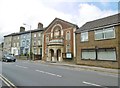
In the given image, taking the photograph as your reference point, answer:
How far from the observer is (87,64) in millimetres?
28766

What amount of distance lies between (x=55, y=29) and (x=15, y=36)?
28879mm

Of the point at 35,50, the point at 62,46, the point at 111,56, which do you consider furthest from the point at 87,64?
the point at 35,50

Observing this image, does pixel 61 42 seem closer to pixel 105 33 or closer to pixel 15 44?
pixel 105 33

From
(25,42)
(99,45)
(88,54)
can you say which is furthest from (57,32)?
(25,42)

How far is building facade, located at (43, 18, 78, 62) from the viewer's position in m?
41.4

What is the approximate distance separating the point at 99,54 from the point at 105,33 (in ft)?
10.1

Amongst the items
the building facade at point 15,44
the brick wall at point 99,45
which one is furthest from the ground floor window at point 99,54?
the building facade at point 15,44

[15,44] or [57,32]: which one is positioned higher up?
[57,32]

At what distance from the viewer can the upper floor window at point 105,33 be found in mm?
25109

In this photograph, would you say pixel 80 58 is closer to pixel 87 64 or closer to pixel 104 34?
pixel 87 64

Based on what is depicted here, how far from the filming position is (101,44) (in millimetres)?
26719

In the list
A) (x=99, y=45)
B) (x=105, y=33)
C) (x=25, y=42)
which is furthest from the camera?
(x=25, y=42)

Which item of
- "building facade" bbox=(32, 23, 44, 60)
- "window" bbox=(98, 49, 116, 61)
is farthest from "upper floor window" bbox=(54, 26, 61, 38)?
"window" bbox=(98, 49, 116, 61)

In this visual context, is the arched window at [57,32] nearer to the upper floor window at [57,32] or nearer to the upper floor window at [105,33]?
the upper floor window at [57,32]
